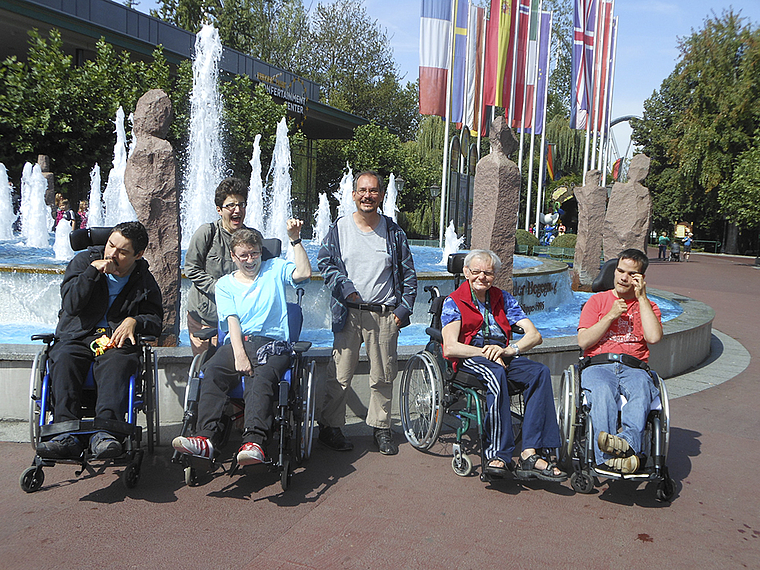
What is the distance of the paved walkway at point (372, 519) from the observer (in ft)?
9.82

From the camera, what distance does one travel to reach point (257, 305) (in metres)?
4.01

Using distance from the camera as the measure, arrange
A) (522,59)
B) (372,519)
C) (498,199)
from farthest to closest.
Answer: (522,59), (498,199), (372,519)

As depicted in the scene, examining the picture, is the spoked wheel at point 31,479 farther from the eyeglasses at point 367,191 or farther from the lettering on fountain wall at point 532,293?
the lettering on fountain wall at point 532,293

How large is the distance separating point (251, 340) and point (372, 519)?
133 cm

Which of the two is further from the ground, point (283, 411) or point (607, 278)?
point (607, 278)

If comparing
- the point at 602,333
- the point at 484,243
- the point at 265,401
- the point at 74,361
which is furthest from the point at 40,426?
the point at 484,243

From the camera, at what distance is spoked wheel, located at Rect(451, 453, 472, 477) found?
404 cm

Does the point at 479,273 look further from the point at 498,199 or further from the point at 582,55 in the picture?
the point at 582,55

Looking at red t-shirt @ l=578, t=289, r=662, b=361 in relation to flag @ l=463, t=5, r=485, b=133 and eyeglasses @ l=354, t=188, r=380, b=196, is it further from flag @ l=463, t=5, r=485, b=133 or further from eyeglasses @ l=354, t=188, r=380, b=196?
flag @ l=463, t=5, r=485, b=133

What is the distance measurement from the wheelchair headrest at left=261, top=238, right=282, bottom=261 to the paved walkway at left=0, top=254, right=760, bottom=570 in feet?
Result: 4.62

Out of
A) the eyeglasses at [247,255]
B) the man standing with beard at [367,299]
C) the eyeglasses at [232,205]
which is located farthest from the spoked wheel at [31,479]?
the eyeglasses at [232,205]

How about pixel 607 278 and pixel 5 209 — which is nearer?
pixel 607 278

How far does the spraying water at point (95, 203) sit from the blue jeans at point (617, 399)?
16.1 m

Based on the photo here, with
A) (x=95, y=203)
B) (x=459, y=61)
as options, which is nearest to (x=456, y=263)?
(x=95, y=203)
